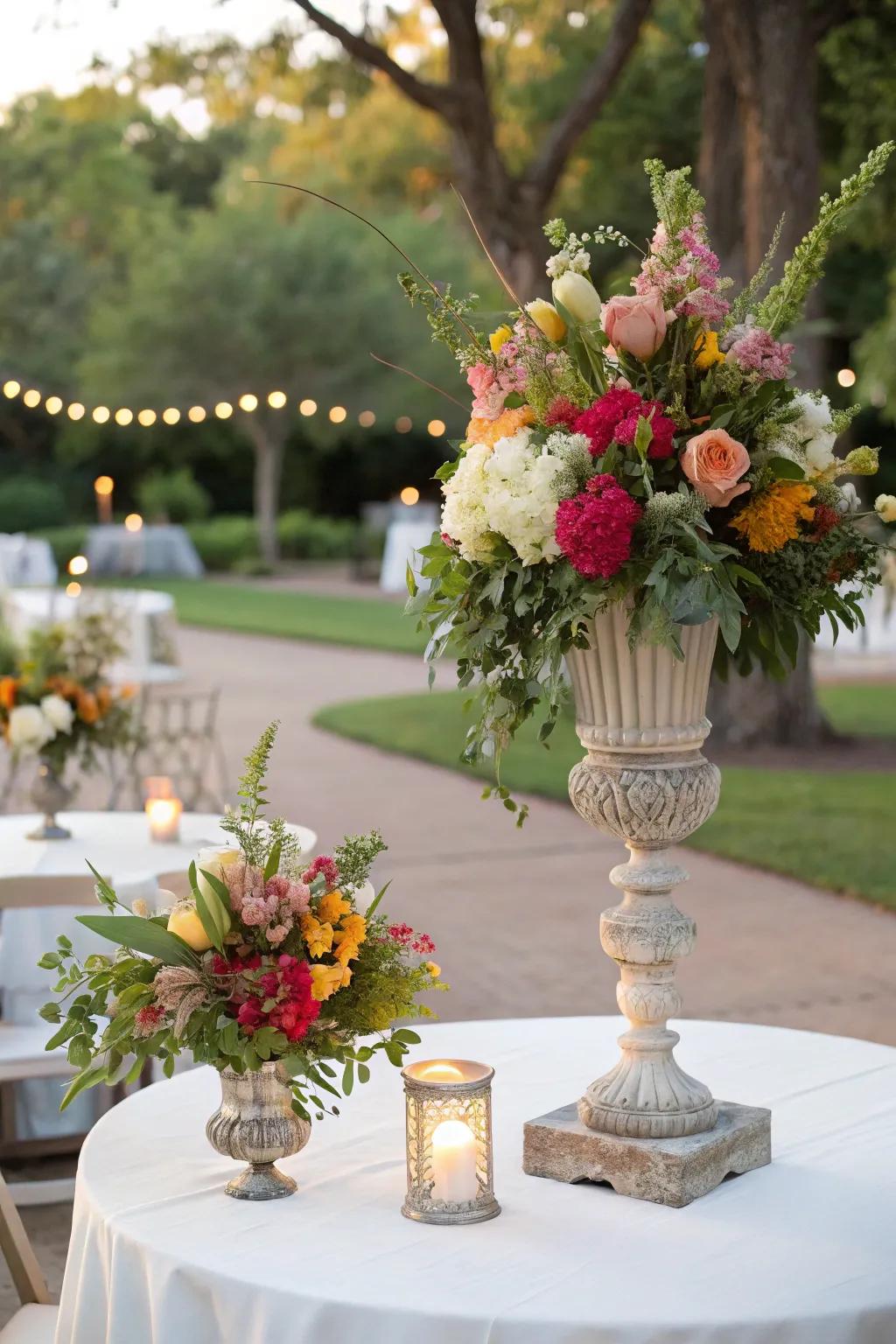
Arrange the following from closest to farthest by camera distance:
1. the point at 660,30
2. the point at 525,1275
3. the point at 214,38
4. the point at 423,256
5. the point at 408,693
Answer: the point at 525,1275, the point at 214,38, the point at 408,693, the point at 660,30, the point at 423,256

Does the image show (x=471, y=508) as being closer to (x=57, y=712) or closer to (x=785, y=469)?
(x=785, y=469)

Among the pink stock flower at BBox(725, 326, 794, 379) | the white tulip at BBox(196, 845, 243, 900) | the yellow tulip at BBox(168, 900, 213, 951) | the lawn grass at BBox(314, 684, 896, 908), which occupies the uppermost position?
the pink stock flower at BBox(725, 326, 794, 379)

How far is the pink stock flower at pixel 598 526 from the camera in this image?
2301 millimetres

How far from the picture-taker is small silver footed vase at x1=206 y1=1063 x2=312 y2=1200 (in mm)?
2434

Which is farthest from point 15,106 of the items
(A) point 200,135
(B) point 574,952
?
(B) point 574,952

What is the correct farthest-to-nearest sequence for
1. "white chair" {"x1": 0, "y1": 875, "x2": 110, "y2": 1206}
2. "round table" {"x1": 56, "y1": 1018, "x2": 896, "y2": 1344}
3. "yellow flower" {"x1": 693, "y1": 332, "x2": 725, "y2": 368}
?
1. "white chair" {"x1": 0, "y1": 875, "x2": 110, "y2": 1206}
2. "yellow flower" {"x1": 693, "y1": 332, "x2": 725, "y2": 368}
3. "round table" {"x1": 56, "y1": 1018, "x2": 896, "y2": 1344}

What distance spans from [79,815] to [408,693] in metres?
11.1

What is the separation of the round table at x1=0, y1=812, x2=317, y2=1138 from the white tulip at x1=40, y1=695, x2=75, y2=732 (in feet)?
1.47

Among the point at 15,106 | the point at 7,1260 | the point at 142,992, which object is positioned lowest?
the point at 7,1260

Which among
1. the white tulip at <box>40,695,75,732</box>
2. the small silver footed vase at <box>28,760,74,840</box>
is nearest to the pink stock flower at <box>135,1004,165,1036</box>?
the small silver footed vase at <box>28,760,74,840</box>

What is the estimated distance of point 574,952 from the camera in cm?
760

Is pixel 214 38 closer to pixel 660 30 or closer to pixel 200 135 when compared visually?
pixel 660 30

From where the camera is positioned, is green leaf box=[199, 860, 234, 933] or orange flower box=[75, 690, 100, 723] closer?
green leaf box=[199, 860, 234, 933]

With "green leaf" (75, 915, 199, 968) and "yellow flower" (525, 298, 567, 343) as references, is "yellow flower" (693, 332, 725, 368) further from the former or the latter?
"green leaf" (75, 915, 199, 968)
